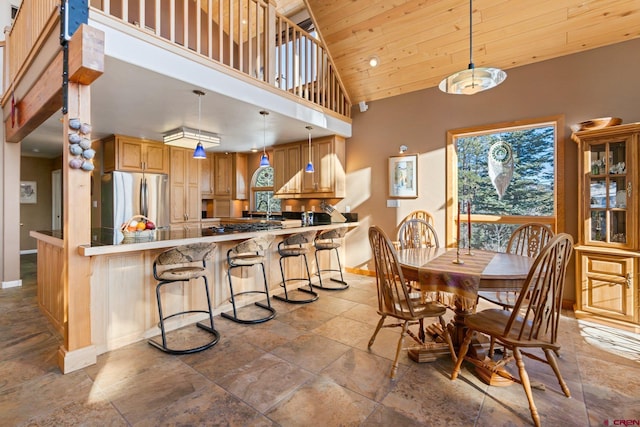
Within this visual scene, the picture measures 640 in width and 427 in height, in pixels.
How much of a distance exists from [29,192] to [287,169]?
6.70 m

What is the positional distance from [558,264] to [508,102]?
281 centimetres

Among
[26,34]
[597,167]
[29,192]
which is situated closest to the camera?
[597,167]

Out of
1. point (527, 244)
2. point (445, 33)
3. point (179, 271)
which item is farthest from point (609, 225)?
point (179, 271)

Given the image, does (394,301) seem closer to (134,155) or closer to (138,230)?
(138,230)

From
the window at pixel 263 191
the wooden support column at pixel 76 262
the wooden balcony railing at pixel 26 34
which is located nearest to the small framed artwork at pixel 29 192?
the wooden balcony railing at pixel 26 34

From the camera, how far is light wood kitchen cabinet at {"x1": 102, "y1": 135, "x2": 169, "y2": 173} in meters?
5.16

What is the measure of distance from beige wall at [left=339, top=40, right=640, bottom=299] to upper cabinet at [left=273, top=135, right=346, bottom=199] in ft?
0.86

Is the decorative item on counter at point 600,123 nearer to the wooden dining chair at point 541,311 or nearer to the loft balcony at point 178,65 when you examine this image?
the wooden dining chair at point 541,311

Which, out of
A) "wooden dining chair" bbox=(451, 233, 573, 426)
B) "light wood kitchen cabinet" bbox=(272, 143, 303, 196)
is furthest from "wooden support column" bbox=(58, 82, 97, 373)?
"light wood kitchen cabinet" bbox=(272, 143, 303, 196)

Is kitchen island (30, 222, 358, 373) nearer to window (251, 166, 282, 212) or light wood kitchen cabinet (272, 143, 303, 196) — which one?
light wood kitchen cabinet (272, 143, 303, 196)

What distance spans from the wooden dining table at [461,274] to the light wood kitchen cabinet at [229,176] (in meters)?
5.06

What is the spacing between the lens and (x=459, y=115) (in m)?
4.18

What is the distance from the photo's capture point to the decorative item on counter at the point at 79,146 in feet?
7.32

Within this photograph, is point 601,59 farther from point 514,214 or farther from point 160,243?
point 160,243
